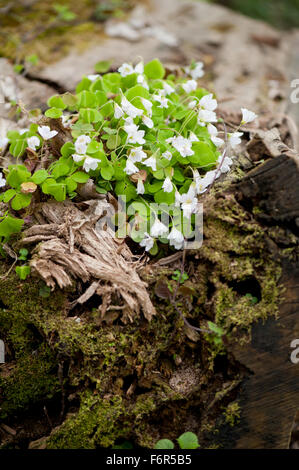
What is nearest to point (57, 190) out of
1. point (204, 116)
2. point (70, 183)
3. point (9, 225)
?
point (70, 183)

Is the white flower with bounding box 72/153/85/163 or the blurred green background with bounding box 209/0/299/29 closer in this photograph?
the white flower with bounding box 72/153/85/163

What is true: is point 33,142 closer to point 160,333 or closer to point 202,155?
point 202,155

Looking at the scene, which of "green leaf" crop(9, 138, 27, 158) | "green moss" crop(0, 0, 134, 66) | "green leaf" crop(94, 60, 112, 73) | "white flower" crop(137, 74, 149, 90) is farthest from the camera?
"green moss" crop(0, 0, 134, 66)

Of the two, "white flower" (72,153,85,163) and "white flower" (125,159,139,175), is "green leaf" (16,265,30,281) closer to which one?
"white flower" (72,153,85,163)

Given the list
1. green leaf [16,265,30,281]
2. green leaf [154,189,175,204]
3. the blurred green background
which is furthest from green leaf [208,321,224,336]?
the blurred green background

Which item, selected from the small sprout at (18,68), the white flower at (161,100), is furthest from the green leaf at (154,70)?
the small sprout at (18,68)

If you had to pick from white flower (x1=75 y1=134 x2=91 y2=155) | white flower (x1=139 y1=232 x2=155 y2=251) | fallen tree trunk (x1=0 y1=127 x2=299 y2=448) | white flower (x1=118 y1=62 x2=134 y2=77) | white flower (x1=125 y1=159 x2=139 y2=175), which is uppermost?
white flower (x1=118 y1=62 x2=134 y2=77)

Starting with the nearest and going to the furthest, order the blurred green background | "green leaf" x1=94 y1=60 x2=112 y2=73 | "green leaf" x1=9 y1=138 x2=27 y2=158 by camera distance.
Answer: "green leaf" x1=9 y1=138 x2=27 y2=158 < "green leaf" x1=94 y1=60 x2=112 y2=73 < the blurred green background
